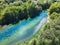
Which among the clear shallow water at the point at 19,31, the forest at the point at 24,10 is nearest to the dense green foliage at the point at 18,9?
the forest at the point at 24,10

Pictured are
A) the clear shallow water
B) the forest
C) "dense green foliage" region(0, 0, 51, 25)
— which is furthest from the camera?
"dense green foliage" region(0, 0, 51, 25)

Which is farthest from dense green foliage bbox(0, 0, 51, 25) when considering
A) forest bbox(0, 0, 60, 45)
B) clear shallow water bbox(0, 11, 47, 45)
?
clear shallow water bbox(0, 11, 47, 45)

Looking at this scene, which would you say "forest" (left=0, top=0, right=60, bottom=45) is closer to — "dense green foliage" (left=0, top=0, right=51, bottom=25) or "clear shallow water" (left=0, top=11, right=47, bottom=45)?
"dense green foliage" (left=0, top=0, right=51, bottom=25)

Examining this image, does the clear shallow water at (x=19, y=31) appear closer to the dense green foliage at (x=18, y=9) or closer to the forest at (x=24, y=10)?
the forest at (x=24, y=10)

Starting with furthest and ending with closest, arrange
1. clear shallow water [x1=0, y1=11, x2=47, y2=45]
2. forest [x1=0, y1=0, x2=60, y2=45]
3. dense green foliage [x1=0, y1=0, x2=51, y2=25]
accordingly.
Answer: dense green foliage [x1=0, y1=0, x2=51, y2=25], forest [x1=0, y1=0, x2=60, y2=45], clear shallow water [x1=0, y1=11, x2=47, y2=45]

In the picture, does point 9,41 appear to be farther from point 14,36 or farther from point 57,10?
point 57,10

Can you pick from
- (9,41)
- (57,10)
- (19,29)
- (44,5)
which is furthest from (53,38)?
(44,5)

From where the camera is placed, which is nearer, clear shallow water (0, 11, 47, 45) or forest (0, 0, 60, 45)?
clear shallow water (0, 11, 47, 45)

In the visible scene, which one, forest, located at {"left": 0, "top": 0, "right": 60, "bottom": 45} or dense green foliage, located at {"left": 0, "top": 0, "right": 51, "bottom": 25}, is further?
dense green foliage, located at {"left": 0, "top": 0, "right": 51, "bottom": 25}

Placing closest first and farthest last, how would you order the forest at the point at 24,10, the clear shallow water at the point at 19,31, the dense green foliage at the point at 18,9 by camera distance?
the clear shallow water at the point at 19,31 < the forest at the point at 24,10 < the dense green foliage at the point at 18,9
